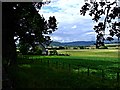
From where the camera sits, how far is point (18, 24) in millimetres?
34000

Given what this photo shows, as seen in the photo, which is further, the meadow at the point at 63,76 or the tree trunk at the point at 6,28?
the meadow at the point at 63,76

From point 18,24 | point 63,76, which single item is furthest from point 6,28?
point 18,24

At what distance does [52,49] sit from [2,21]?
114 m

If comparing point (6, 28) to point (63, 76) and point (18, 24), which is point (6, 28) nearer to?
point (63, 76)

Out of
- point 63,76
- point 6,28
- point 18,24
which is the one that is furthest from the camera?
point 18,24

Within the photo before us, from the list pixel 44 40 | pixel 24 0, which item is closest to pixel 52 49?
pixel 44 40

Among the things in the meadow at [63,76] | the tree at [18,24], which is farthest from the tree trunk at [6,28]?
the meadow at [63,76]

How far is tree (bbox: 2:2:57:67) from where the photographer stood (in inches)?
900

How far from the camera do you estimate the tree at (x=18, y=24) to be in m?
22.9

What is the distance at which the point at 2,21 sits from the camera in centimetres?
2214

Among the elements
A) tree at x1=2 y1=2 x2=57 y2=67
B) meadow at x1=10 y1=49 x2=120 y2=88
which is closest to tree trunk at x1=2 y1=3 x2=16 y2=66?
tree at x1=2 y1=2 x2=57 y2=67

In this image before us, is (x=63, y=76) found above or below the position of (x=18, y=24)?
below

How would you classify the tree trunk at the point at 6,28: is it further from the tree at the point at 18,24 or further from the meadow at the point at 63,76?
the meadow at the point at 63,76

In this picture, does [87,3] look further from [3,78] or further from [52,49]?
[52,49]
